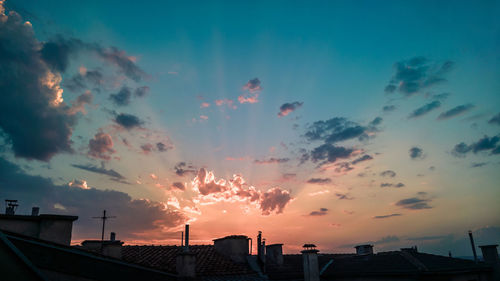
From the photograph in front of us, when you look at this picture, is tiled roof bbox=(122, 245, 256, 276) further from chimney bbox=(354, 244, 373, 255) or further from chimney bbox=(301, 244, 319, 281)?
chimney bbox=(354, 244, 373, 255)

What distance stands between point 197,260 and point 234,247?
11.1 feet

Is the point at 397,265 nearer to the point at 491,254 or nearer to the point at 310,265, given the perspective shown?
the point at 310,265

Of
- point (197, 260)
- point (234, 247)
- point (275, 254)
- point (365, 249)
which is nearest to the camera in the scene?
point (197, 260)

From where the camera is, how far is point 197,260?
22391 mm

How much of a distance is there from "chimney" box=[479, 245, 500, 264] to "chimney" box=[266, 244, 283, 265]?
1582cm

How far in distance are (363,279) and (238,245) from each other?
953 cm

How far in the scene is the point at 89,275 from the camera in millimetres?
12031

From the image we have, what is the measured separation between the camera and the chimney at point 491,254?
76.4 feet

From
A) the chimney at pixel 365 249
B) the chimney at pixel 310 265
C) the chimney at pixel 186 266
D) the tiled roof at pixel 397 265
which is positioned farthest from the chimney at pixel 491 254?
the chimney at pixel 186 266

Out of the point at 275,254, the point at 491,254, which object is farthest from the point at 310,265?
the point at 491,254

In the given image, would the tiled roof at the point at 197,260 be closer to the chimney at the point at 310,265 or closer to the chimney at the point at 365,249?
the chimney at the point at 310,265

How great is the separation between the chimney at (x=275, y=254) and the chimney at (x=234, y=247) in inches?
106

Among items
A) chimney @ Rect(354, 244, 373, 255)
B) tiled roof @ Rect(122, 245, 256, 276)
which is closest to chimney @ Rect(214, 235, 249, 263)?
tiled roof @ Rect(122, 245, 256, 276)

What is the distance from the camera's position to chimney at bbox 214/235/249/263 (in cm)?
2428
